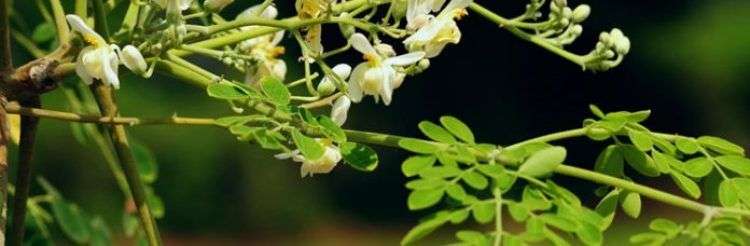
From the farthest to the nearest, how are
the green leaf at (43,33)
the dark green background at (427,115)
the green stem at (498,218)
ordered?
the dark green background at (427,115) < the green leaf at (43,33) < the green stem at (498,218)

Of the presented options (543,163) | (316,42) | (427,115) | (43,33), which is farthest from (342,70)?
(427,115)

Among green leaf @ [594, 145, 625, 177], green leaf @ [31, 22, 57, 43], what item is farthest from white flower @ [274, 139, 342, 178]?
green leaf @ [31, 22, 57, 43]

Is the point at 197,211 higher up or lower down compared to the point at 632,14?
lower down

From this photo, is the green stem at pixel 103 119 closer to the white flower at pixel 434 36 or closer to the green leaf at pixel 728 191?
the white flower at pixel 434 36

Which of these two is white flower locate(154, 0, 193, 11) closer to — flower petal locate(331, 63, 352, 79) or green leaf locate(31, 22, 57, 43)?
flower petal locate(331, 63, 352, 79)

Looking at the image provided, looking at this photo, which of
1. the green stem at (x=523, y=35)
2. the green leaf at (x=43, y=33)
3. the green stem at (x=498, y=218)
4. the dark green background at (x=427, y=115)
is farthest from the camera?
the dark green background at (x=427, y=115)

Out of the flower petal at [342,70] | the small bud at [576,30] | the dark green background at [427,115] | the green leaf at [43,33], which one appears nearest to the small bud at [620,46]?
the small bud at [576,30]

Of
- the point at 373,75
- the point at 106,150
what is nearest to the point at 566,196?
the point at 373,75

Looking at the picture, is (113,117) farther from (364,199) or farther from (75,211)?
(364,199)
